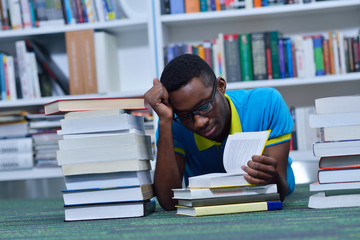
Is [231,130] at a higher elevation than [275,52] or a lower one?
lower

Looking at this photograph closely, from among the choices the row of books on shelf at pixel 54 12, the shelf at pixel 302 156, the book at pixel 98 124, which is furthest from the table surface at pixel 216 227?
the row of books on shelf at pixel 54 12

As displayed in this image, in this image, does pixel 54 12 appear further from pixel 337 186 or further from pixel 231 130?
pixel 337 186

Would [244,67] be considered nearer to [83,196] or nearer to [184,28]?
[184,28]

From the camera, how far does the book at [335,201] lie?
135 cm

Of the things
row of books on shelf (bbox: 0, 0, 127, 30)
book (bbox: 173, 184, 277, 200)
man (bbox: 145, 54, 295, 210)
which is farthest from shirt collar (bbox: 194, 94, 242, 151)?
row of books on shelf (bbox: 0, 0, 127, 30)

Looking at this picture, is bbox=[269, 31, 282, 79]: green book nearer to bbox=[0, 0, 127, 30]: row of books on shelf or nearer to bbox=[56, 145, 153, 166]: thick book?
bbox=[0, 0, 127, 30]: row of books on shelf

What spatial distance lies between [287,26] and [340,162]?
1.75 meters

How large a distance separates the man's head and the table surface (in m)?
0.28

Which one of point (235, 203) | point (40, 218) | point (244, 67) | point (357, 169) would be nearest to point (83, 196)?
point (40, 218)

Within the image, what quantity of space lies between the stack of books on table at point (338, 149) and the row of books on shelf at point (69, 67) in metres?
1.71

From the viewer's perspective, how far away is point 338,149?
137cm

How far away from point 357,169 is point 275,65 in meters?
1.45

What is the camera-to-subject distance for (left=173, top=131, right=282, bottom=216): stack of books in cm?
135

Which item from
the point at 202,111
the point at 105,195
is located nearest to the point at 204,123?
the point at 202,111
